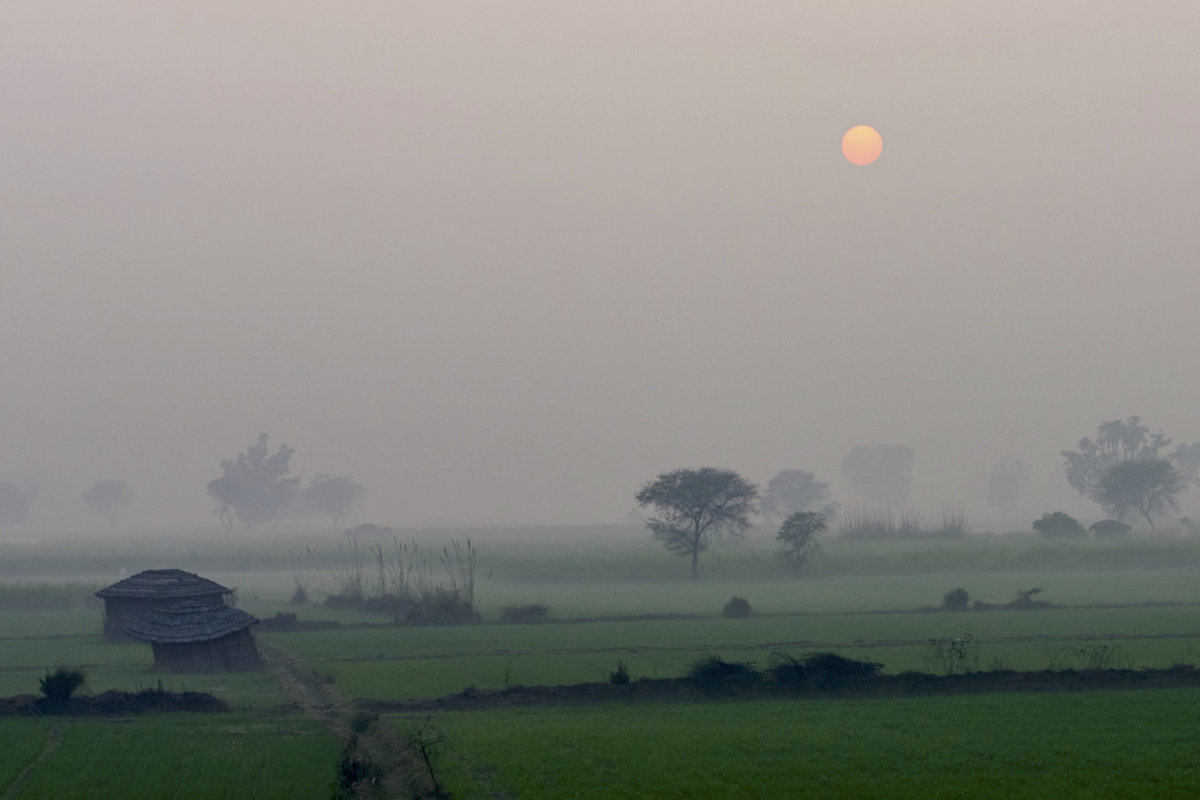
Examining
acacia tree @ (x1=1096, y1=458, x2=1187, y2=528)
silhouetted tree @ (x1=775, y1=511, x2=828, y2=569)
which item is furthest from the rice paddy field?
acacia tree @ (x1=1096, y1=458, x2=1187, y2=528)

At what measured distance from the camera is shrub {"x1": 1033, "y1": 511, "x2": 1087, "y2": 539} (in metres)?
107

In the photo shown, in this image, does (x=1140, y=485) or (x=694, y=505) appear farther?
(x=1140, y=485)

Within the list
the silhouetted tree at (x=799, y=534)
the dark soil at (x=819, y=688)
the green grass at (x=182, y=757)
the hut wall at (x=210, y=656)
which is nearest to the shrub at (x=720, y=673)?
the dark soil at (x=819, y=688)

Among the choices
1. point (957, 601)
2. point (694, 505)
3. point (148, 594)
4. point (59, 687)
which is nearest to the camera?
point (59, 687)

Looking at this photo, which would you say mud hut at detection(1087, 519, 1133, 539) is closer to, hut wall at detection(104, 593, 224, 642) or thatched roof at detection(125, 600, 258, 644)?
hut wall at detection(104, 593, 224, 642)

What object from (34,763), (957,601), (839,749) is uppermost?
(957,601)

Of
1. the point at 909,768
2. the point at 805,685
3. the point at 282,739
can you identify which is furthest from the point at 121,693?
the point at 909,768

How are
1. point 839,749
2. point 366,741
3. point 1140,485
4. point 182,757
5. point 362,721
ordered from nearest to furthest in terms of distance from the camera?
1. point 839,749
2. point 182,757
3. point 366,741
4. point 362,721
5. point 1140,485

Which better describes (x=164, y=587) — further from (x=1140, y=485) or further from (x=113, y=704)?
(x=1140, y=485)

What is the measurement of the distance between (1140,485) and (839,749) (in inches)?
4930

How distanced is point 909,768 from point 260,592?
70.1 m

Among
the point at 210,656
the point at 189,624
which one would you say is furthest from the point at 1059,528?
the point at 189,624

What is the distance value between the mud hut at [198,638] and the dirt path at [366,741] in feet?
8.04

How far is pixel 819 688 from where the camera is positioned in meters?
32.9
